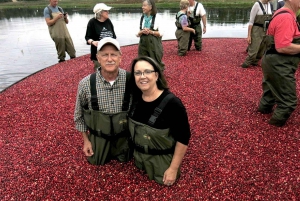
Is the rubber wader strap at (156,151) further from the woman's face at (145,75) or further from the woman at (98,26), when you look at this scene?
the woman at (98,26)

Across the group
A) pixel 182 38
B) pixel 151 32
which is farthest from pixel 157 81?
pixel 182 38

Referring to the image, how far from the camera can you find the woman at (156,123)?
249 centimetres

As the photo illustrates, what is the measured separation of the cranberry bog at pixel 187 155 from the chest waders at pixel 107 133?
0.15m

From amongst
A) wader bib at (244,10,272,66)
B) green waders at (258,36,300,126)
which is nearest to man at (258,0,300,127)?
green waders at (258,36,300,126)

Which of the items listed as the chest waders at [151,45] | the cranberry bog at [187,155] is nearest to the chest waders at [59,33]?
the cranberry bog at [187,155]

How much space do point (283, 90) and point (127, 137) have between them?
2.65 meters

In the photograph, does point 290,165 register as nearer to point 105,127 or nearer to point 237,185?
point 237,185

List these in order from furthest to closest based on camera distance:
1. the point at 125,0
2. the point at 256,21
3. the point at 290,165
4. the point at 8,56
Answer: the point at 125,0 < the point at 8,56 < the point at 256,21 < the point at 290,165

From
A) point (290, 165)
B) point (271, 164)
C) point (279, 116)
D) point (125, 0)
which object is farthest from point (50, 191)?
point (125, 0)

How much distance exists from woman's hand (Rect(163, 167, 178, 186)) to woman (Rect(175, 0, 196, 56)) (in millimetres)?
6564

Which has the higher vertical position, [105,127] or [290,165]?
[105,127]

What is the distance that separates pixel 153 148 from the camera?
277 centimetres

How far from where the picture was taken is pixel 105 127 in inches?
116

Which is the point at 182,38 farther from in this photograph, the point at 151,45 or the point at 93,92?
the point at 93,92
